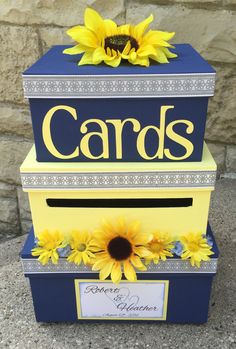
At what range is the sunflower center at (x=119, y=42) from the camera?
27.5 inches

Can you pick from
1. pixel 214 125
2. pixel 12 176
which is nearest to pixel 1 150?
pixel 12 176

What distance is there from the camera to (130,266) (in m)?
0.73

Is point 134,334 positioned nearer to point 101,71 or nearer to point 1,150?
point 101,71

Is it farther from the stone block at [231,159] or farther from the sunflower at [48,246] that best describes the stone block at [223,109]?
the sunflower at [48,246]

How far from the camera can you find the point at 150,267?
75cm

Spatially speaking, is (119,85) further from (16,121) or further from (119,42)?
(16,121)

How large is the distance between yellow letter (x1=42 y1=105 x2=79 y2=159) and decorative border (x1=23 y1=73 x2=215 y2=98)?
0.02 m

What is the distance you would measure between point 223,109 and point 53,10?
621 millimetres

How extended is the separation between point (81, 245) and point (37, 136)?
218mm

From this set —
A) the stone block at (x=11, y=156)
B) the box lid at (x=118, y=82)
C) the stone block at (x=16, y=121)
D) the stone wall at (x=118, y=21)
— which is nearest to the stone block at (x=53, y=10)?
the stone wall at (x=118, y=21)

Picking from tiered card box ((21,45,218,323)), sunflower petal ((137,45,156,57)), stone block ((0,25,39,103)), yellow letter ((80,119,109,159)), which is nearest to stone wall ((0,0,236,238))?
stone block ((0,25,39,103))

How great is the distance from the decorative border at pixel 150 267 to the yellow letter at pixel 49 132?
20cm

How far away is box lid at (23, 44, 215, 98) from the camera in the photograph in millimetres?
632

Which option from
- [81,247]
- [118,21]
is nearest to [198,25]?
[118,21]
